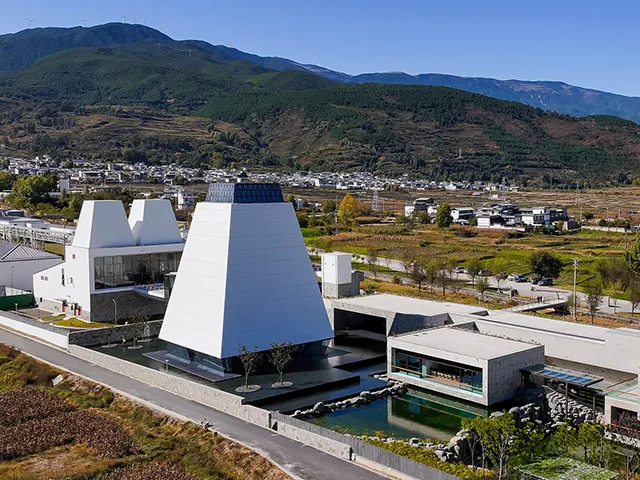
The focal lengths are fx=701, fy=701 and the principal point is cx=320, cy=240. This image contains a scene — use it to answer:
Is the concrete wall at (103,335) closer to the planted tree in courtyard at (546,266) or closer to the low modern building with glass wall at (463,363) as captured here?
the low modern building with glass wall at (463,363)

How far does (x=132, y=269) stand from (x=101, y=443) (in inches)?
767

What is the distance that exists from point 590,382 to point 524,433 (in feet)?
19.6

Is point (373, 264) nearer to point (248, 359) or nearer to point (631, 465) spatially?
point (248, 359)

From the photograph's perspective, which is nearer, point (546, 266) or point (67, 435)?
point (67, 435)

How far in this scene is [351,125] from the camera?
7835 inches

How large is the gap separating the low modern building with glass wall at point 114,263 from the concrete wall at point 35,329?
319 centimetres

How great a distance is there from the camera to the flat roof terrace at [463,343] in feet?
89.5

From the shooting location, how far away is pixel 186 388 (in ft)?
86.5

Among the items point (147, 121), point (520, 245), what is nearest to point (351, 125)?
point (147, 121)

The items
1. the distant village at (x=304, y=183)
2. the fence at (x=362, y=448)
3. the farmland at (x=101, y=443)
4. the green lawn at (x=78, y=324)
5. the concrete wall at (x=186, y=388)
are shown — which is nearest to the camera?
the fence at (x=362, y=448)

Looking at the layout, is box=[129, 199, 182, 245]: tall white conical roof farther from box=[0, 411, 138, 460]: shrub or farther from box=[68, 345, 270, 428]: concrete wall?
box=[0, 411, 138, 460]: shrub

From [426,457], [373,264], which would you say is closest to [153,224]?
[373,264]

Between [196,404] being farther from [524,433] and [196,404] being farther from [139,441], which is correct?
[524,433]

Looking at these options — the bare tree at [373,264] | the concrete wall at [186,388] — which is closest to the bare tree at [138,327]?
the concrete wall at [186,388]
